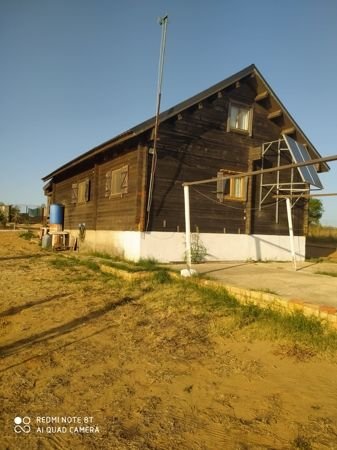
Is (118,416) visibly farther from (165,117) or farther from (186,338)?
(165,117)

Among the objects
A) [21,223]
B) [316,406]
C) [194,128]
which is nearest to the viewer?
[316,406]

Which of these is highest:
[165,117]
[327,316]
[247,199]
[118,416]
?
[165,117]

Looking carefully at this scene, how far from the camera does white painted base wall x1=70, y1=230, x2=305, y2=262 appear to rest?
1265cm

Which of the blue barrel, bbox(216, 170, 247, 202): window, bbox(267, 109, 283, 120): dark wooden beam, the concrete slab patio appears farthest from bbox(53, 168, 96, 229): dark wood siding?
bbox(267, 109, 283, 120): dark wooden beam

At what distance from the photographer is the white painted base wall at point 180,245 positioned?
12648 millimetres

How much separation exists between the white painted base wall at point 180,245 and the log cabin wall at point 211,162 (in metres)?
0.33

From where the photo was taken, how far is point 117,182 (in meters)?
14.2

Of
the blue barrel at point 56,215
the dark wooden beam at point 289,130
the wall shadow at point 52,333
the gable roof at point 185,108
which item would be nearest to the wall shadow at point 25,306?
the wall shadow at point 52,333

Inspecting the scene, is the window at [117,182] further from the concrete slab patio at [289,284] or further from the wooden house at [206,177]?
the concrete slab patio at [289,284]

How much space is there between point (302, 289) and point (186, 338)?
11.6 ft

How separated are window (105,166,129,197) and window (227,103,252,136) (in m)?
4.69

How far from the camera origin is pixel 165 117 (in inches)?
489

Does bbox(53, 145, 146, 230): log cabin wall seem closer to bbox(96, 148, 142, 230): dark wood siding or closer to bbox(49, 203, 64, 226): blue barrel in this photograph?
bbox(96, 148, 142, 230): dark wood siding

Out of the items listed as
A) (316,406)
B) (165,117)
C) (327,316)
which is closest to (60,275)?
(165,117)
